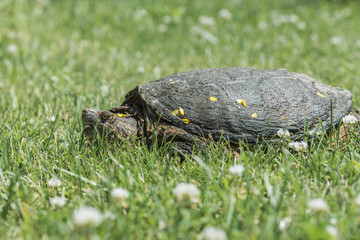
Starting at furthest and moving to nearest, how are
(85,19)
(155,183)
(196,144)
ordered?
(85,19), (196,144), (155,183)

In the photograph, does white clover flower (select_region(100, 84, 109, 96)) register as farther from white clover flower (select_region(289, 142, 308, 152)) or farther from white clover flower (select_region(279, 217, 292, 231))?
white clover flower (select_region(279, 217, 292, 231))

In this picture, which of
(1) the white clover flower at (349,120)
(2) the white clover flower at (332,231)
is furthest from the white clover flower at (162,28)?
(2) the white clover flower at (332,231)

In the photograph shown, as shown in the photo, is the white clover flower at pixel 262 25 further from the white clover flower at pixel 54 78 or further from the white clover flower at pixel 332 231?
the white clover flower at pixel 332 231

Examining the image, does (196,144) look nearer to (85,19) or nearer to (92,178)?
(92,178)

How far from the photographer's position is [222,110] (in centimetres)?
264

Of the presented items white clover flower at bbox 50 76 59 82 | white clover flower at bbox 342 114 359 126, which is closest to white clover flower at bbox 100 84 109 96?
white clover flower at bbox 50 76 59 82

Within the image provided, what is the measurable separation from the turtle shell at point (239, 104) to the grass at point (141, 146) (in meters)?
0.15

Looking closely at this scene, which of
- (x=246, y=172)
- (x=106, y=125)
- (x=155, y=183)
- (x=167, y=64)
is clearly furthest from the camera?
(x=167, y=64)

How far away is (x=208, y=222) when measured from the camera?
1.78 meters

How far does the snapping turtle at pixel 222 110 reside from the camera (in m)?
2.63

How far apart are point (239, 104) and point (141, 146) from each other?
2.41 feet

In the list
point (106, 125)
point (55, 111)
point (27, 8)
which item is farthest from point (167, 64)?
point (27, 8)

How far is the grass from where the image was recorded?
182 cm

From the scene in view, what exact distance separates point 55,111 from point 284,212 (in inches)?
96.6
